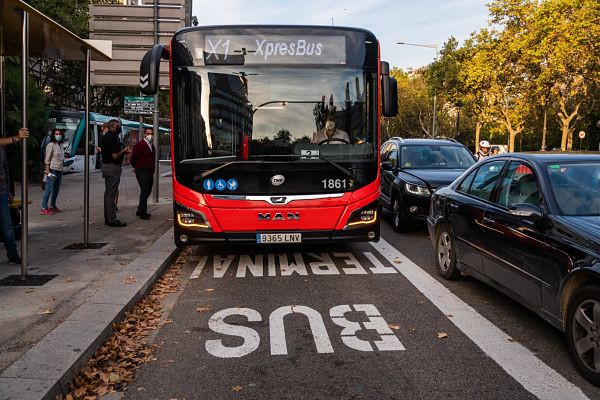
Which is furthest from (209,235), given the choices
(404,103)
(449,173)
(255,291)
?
(404,103)

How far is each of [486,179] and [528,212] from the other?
152 cm

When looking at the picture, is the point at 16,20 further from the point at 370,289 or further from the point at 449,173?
the point at 449,173

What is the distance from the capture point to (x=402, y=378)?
3947 millimetres

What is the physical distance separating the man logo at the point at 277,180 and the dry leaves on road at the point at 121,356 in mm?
2165

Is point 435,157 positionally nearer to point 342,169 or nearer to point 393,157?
point 393,157

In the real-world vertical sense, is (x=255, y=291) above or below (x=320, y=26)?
below

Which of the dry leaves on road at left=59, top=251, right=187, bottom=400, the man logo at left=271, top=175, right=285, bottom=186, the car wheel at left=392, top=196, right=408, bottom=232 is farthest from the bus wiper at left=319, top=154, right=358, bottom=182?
the car wheel at left=392, top=196, right=408, bottom=232

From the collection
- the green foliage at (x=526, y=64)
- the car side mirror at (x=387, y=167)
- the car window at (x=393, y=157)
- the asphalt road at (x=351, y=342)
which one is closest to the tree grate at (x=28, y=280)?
the asphalt road at (x=351, y=342)

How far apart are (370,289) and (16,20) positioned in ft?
15.9

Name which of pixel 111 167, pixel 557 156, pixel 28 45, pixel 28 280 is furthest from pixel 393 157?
pixel 28 280

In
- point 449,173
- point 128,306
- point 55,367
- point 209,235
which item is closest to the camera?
point 55,367

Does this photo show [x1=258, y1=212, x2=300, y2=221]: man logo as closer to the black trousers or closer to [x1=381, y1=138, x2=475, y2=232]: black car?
[x1=381, y1=138, x2=475, y2=232]: black car

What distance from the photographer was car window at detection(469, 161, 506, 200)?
19.4ft

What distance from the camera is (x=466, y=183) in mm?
6652
